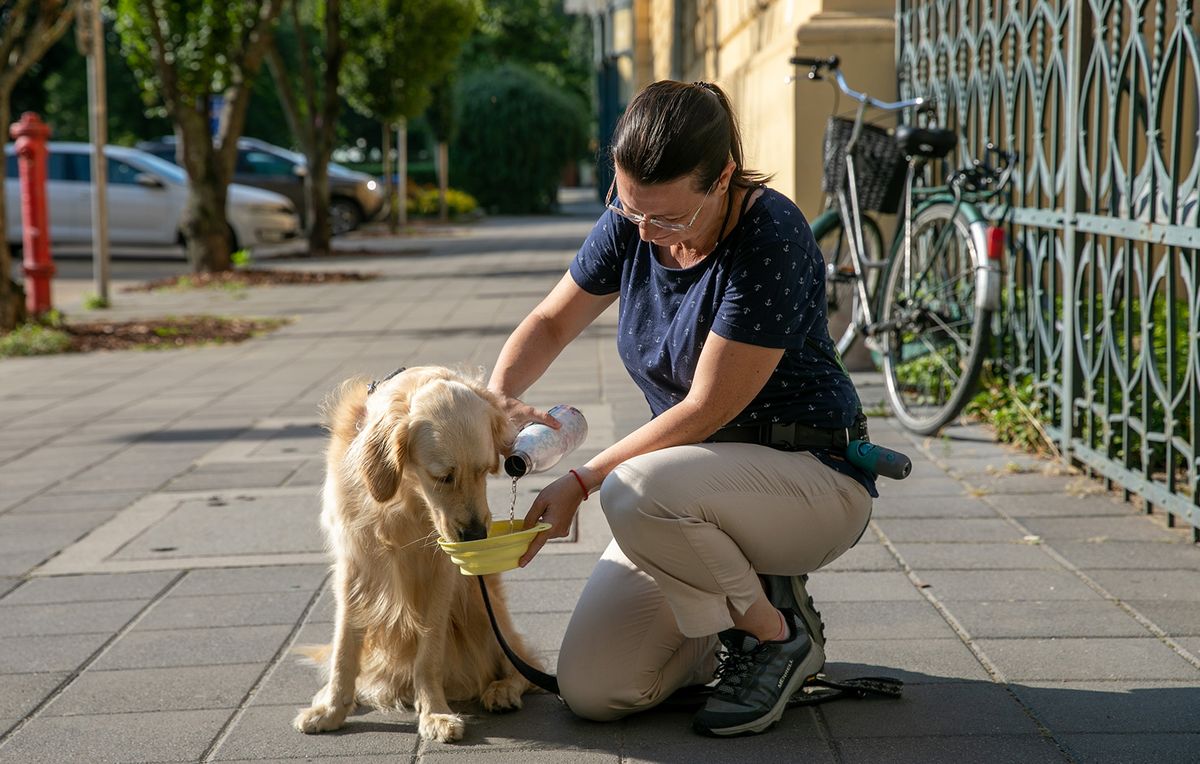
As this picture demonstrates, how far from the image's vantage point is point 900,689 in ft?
11.0

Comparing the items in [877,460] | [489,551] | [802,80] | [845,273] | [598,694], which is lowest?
[598,694]

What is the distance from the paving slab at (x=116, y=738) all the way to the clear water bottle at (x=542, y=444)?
1006mm

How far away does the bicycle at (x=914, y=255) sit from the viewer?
6.15 m

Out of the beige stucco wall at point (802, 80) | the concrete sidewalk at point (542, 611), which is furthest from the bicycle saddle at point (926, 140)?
the concrete sidewalk at point (542, 611)

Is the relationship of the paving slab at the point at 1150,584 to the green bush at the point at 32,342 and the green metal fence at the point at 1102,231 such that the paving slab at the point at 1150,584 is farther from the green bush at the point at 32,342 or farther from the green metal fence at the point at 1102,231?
the green bush at the point at 32,342

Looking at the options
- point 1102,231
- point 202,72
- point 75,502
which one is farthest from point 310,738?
point 202,72

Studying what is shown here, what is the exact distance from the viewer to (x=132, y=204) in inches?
799

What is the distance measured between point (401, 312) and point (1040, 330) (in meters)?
7.99

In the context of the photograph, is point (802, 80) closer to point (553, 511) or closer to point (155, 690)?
point (553, 511)

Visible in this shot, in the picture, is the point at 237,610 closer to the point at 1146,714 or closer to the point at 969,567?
the point at 969,567

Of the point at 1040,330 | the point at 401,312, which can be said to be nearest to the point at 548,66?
the point at 401,312

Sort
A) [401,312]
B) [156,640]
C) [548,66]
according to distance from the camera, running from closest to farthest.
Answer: [156,640], [401,312], [548,66]

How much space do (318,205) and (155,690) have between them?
1786 cm

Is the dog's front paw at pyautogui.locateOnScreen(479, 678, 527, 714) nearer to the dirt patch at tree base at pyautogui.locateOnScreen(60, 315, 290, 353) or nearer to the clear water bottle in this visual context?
the clear water bottle
